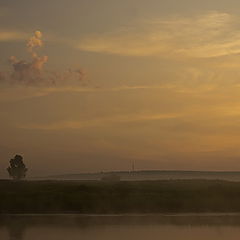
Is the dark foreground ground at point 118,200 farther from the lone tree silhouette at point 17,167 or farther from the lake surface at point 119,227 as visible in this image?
the lone tree silhouette at point 17,167

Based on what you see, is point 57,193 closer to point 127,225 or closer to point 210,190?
point 210,190

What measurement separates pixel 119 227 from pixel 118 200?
43.7ft

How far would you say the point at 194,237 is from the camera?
85.9 ft

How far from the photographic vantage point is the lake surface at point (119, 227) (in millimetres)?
26297

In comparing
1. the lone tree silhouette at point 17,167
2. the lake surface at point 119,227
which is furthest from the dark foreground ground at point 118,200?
the lone tree silhouette at point 17,167

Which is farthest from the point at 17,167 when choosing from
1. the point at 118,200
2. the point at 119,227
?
the point at 119,227

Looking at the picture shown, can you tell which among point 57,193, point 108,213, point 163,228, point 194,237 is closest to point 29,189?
point 57,193

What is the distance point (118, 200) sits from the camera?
144 feet

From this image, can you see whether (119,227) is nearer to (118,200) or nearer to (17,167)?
(118,200)

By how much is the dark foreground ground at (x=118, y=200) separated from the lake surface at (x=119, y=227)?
12.5 ft

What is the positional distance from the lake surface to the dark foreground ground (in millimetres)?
3799

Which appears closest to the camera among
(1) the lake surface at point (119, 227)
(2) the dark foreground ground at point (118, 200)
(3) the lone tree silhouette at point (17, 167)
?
(1) the lake surface at point (119, 227)

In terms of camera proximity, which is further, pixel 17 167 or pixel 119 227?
pixel 17 167

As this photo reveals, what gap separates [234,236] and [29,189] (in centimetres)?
2421
